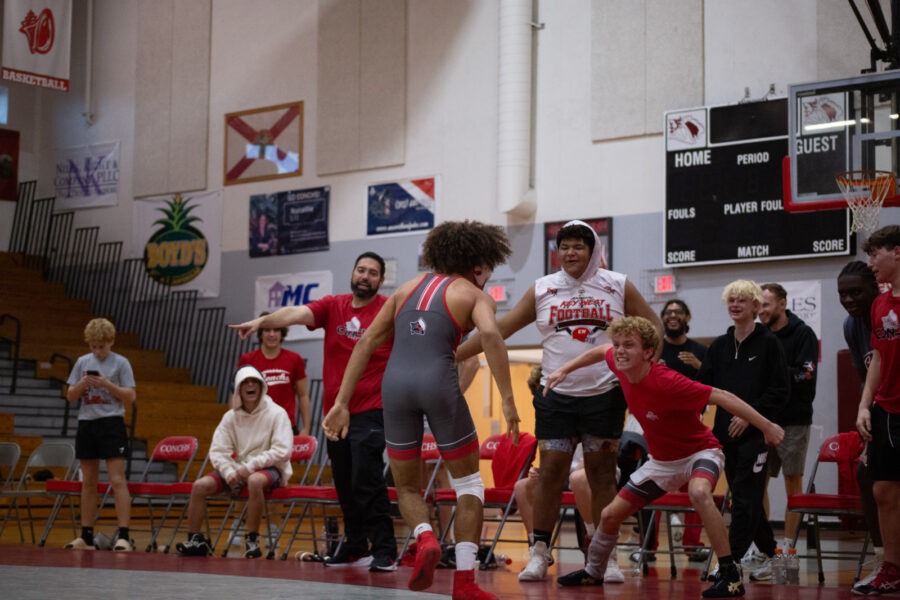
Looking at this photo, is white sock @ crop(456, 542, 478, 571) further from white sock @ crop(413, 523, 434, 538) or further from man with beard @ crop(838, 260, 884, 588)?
man with beard @ crop(838, 260, 884, 588)

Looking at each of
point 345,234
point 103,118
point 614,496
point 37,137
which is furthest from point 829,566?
point 37,137

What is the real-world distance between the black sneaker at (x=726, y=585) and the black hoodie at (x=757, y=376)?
1207 millimetres

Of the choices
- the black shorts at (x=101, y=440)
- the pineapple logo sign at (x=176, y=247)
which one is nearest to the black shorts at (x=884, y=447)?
the black shorts at (x=101, y=440)

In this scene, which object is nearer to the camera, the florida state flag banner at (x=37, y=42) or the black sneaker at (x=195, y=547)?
the black sneaker at (x=195, y=547)

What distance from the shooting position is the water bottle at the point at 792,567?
6.87 meters

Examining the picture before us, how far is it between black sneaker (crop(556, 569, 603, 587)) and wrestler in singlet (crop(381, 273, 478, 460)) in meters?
1.40

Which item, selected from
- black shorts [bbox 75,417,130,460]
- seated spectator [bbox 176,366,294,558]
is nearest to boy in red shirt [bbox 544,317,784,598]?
seated spectator [bbox 176,366,294,558]

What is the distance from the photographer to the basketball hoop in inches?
389

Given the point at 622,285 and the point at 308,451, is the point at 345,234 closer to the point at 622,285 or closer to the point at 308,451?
the point at 308,451

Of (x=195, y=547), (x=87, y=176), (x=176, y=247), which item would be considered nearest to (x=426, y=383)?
(x=195, y=547)

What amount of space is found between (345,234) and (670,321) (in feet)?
28.2

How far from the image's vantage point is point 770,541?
24.5ft

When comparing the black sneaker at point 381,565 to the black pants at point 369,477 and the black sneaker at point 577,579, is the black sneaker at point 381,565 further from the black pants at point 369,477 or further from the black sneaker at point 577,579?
the black sneaker at point 577,579

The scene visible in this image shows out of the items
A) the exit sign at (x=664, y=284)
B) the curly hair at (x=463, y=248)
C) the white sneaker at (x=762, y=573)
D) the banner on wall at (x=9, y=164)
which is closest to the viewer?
the curly hair at (x=463, y=248)
